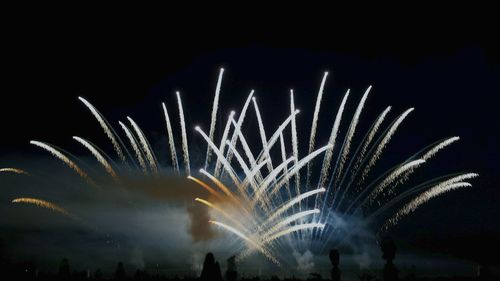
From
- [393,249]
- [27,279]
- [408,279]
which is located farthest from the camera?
[27,279]

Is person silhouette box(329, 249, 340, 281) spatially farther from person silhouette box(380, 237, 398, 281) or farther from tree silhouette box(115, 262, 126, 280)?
tree silhouette box(115, 262, 126, 280)

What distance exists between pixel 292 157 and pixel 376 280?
15.3m

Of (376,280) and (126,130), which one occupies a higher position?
(126,130)

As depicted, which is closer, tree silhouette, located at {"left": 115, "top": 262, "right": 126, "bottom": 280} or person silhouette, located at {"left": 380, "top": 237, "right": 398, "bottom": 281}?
person silhouette, located at {"left": 380, "top": 237, "right": 398, "bottom": 281}

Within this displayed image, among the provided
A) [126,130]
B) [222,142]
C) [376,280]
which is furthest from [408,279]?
[126,130]

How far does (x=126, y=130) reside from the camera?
6519cm

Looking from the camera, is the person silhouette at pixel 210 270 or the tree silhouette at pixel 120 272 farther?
the tree silhouette at pixel 120 272

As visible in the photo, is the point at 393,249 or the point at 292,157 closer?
the point at 393,249

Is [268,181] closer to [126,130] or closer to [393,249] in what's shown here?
[126,130]

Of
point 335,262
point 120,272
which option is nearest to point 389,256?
point 335,262

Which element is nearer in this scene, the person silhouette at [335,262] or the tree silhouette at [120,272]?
the person silhouette at [335,262]

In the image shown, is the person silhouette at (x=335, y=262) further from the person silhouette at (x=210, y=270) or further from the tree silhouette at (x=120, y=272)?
the tree silhouette at (x=120, y=272)

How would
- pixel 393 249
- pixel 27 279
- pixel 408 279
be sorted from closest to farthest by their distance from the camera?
1. pixel 393 249
2. pixel 408 279
3. pixel 27 279

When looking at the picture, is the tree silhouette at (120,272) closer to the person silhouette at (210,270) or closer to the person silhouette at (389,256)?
the person silhouette at (210,270)
